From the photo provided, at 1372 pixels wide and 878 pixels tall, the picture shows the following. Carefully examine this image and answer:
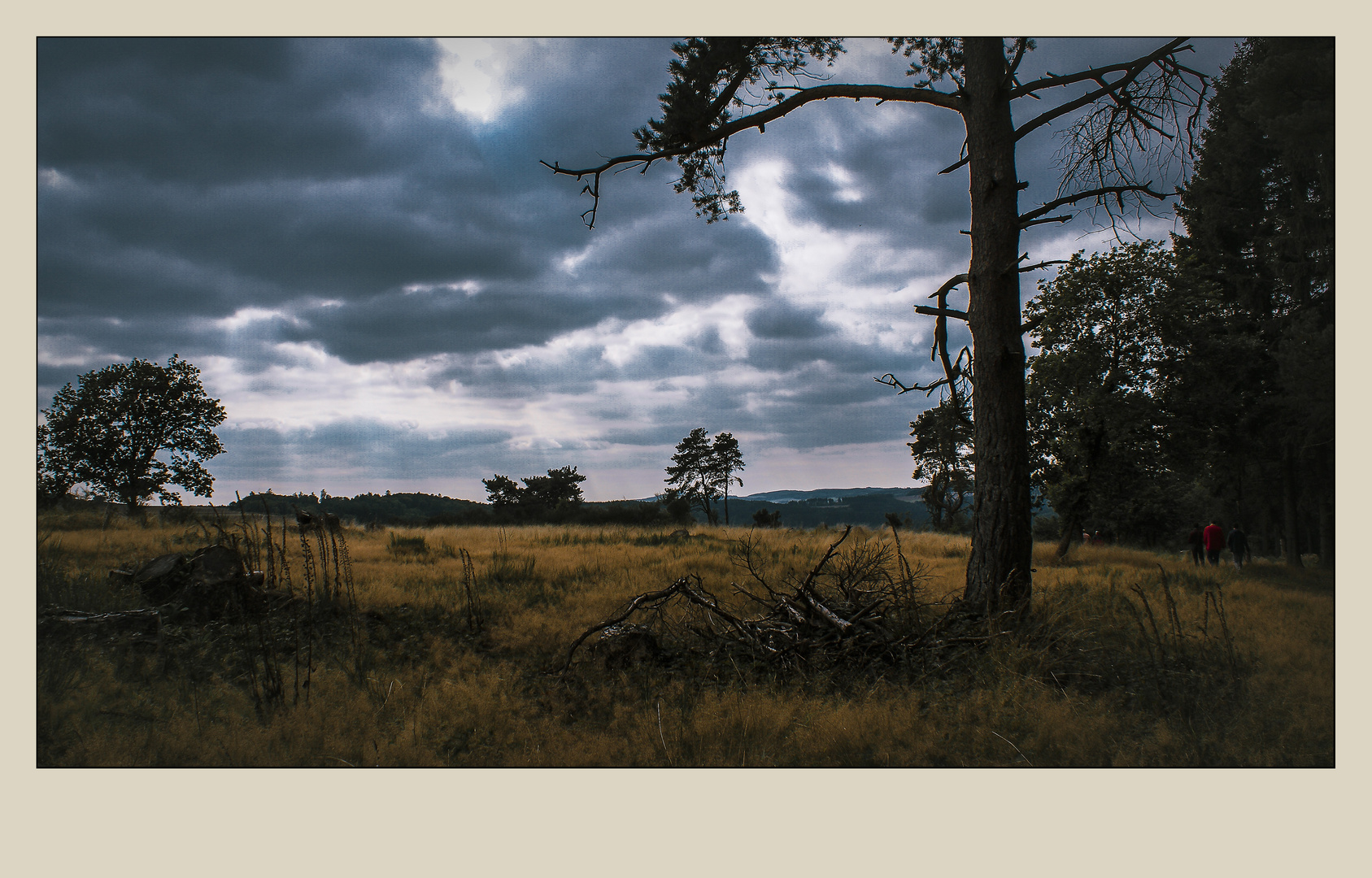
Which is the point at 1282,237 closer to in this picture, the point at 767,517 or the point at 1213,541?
the point at 1213,541

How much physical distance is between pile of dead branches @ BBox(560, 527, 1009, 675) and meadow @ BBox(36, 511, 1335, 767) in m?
0.03

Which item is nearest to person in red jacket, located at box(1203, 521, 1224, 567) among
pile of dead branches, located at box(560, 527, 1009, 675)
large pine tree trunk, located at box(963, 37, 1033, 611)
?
large pine tree trunk, located at box(963, 37, 1033, 611)

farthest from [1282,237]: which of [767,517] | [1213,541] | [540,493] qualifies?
[540,493]

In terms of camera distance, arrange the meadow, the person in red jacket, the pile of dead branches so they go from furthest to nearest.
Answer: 1. the person in red jacket
2. the pile of dead branches
3. the meadow

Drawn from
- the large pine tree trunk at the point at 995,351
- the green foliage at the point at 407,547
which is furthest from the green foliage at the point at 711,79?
the green foliage at the point at 407,547

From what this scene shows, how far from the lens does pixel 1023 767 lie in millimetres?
3811

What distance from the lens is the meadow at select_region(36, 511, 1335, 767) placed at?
12.7 feet

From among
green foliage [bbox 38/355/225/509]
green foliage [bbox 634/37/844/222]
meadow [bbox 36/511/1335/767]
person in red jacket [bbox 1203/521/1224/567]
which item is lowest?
person in red jacket [bbox 1203/521/1224/567]

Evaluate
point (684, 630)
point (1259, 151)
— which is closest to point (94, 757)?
point (684, 630)

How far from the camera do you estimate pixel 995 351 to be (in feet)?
18.6

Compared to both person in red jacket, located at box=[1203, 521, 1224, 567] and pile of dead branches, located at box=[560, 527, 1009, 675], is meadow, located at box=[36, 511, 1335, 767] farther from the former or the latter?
person in red jacket, located at box=[1203, 521, 1224, 567]

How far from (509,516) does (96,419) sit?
702 inches

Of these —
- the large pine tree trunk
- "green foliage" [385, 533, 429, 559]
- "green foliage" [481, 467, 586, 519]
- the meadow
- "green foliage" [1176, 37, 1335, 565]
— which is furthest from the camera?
"green foliage" [481, 467, 586, 519]

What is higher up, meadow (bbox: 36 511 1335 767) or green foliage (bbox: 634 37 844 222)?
green foliage (bbox: 634 37 844 222)
